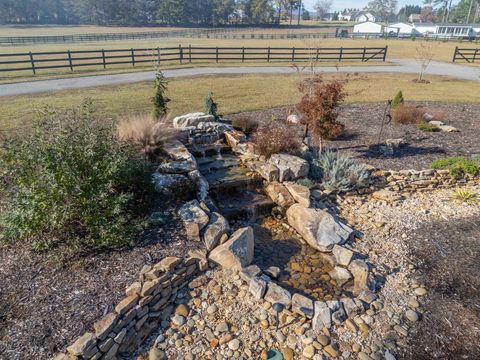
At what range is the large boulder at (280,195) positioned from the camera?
6.60 m

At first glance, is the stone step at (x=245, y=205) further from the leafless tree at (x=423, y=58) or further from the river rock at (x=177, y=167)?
the leafless tree at (x=423, y=58)

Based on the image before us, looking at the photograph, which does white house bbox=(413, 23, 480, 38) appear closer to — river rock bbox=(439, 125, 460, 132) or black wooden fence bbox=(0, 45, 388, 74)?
black wooden fence bbox=(0, 45, 388, 74)

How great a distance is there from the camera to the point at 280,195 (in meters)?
6.74

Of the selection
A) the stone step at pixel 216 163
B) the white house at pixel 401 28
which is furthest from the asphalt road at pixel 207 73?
the white house at pixel 401 28

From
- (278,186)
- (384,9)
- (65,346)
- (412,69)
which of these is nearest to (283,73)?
(412,69)

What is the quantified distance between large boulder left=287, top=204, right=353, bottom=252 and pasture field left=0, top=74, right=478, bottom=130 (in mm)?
5487

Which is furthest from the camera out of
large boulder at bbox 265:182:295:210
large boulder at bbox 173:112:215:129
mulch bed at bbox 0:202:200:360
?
large boulder at bbox 173:112:215:129

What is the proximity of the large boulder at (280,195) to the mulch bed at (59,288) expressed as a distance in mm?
2409

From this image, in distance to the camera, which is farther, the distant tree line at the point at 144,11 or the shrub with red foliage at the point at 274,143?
the distant tree line at the point at 144,11

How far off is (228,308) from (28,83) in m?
17.5

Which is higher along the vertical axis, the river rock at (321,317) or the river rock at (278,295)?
the river rock at (278,295)

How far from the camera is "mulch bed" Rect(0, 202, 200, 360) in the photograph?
3400mm

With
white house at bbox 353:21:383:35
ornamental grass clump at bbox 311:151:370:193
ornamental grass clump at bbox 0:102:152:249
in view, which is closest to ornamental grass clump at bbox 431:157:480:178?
ornamental grass clump at bbox 311:151:370:193

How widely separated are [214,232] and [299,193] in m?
2.23
